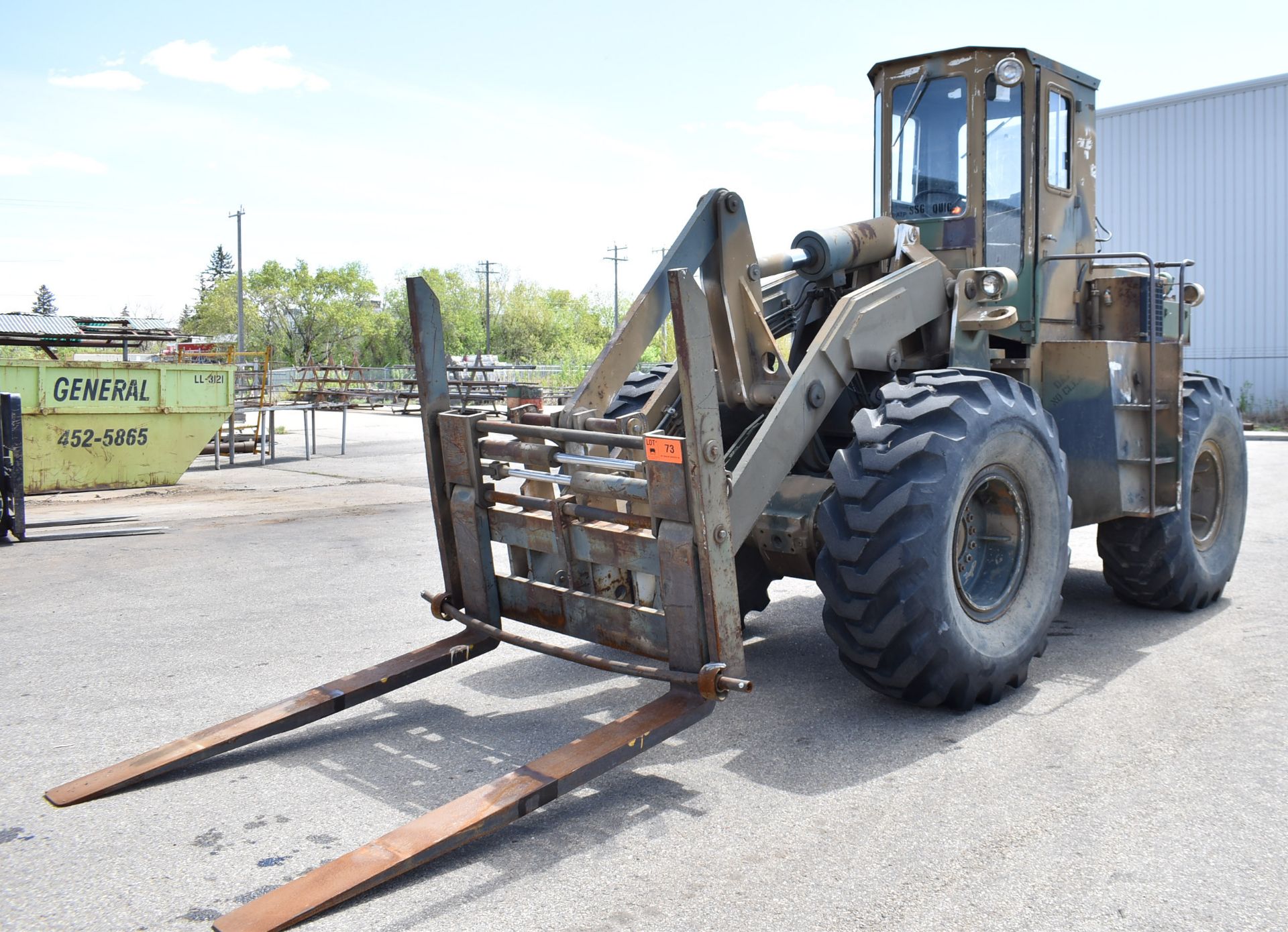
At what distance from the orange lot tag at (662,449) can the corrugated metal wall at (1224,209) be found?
24447 millimetres

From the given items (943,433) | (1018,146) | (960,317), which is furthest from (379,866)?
(1018,146)

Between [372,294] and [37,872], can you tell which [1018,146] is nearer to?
[37,872]

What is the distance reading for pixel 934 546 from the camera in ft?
16.1

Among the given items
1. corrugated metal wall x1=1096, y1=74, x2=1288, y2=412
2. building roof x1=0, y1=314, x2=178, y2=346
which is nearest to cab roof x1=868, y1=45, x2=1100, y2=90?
building roof x1=0, y1=314, x2=178, y2=346

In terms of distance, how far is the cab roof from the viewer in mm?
6633

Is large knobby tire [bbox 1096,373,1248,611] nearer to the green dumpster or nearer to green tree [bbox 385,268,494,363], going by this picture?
the green dumpster

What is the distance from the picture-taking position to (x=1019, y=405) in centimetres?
555

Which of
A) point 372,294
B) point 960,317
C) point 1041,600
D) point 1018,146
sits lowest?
point 1041,600

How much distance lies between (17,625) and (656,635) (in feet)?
16.3

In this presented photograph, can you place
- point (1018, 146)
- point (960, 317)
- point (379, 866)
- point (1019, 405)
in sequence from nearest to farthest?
point (379, 866)
point (1019, 405)
point (960, 317)
point (1018, 146)

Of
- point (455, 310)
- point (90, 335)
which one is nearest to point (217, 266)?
point (455, 310)

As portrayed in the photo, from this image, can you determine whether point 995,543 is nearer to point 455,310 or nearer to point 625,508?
point 625,508

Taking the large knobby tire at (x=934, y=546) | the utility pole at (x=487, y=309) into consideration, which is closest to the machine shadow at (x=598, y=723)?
the large knobby tire at (x=934, y=546)

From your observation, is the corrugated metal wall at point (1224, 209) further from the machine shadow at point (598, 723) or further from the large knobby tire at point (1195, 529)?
the machine shadow at point (598, 723)
